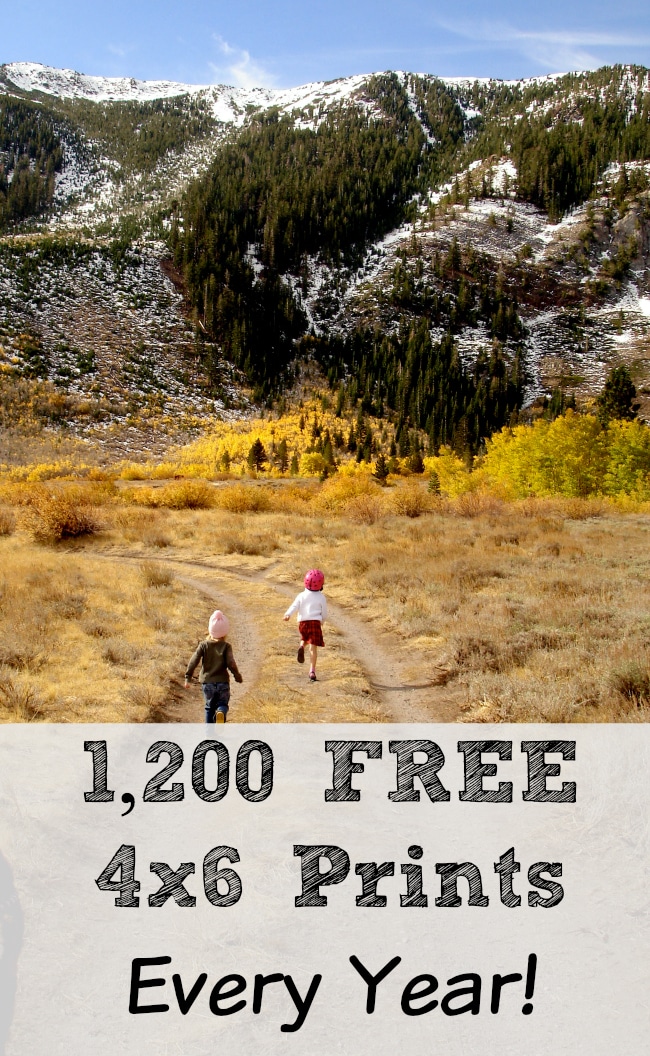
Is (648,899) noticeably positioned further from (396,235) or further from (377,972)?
(396,235)

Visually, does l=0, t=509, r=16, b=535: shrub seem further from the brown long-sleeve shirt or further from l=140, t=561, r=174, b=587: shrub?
the brown long-sleeve shirt

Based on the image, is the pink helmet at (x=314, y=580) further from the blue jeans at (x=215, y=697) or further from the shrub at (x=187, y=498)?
the shrub at (x=187, y=498)

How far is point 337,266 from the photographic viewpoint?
5625 inches

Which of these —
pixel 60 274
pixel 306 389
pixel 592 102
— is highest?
pixel 592 102

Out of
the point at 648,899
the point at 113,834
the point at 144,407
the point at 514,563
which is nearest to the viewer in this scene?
the point at 648,899

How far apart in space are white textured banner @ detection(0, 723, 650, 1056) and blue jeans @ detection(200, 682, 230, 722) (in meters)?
0.59

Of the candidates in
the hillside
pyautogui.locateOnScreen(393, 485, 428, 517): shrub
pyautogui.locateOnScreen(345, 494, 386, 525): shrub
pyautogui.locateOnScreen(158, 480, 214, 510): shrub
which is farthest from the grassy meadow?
the hillside

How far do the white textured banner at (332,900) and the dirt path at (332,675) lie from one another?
1.64m

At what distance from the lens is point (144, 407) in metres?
75.4

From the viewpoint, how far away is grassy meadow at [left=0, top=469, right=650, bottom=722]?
308 inches

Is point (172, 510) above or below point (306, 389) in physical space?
below

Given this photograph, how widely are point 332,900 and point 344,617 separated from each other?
878cm

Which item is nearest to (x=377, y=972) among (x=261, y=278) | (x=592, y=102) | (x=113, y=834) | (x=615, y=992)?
(x=615, y=992)

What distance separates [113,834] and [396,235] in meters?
170
